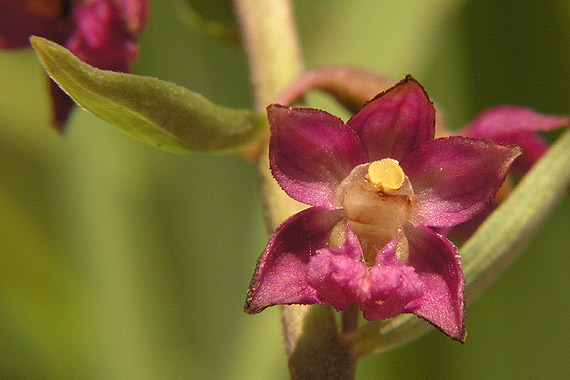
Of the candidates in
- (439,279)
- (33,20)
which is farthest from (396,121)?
(33,20)

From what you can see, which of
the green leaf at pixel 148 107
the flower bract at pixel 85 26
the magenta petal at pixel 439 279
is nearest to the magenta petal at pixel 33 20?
the flower bract at pixel 85 26

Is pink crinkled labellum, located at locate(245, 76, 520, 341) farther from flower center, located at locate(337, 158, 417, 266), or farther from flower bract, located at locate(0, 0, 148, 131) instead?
flower bract, located at locate(0, 0, 148, 131)

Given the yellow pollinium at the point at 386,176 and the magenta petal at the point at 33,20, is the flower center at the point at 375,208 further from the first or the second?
the magenta petal at the point at 33,20

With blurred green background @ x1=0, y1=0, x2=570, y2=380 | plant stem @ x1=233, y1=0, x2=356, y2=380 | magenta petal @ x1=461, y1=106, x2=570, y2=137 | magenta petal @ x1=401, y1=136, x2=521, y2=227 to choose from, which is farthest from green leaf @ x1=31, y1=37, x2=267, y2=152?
blurred green background @ x1=0, y1=0, x2=570, y2=380

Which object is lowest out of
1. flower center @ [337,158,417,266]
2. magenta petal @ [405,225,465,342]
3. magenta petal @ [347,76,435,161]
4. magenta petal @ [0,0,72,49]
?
magenta petal @ [405,225,465,342]

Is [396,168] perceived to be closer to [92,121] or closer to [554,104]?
[554,104]

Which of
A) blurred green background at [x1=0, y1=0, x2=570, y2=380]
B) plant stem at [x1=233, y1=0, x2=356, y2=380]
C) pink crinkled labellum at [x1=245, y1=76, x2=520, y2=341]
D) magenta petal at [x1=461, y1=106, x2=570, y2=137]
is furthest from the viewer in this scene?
blurred green background at [x1=0, y1=0, x2=570, y2=380]

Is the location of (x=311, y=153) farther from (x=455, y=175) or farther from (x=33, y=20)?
(x=33, y=20)
